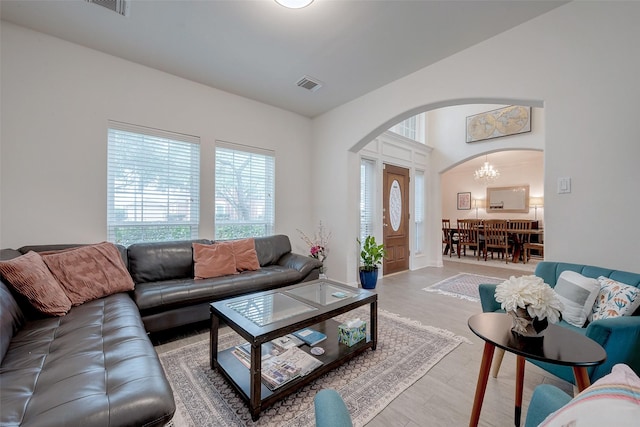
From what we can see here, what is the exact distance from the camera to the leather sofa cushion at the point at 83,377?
35.9 inches

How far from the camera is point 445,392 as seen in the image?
1723 mm

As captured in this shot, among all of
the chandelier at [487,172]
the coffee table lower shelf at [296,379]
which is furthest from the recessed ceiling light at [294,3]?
the chandelier at [487,172]

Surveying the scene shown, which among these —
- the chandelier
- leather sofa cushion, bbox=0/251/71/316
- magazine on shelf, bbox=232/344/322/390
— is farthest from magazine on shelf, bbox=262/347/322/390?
the chandelier

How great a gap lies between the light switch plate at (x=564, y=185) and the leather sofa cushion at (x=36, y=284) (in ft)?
12.8

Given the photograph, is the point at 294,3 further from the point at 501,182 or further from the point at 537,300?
the point at 501,182

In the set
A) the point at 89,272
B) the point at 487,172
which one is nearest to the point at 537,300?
the point at 89,272

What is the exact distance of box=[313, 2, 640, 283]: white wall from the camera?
1882 millimetres

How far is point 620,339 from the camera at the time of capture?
51.3 inches

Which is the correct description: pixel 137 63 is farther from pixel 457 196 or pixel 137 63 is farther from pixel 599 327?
pixel 457 196

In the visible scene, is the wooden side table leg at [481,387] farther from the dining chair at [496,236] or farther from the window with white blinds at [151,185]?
the dining chair at [496,236]

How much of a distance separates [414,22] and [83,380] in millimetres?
3249

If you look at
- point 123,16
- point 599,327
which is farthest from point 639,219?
point 123,16

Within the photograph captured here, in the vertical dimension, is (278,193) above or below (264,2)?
below

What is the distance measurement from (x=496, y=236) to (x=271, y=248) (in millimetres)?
5776
